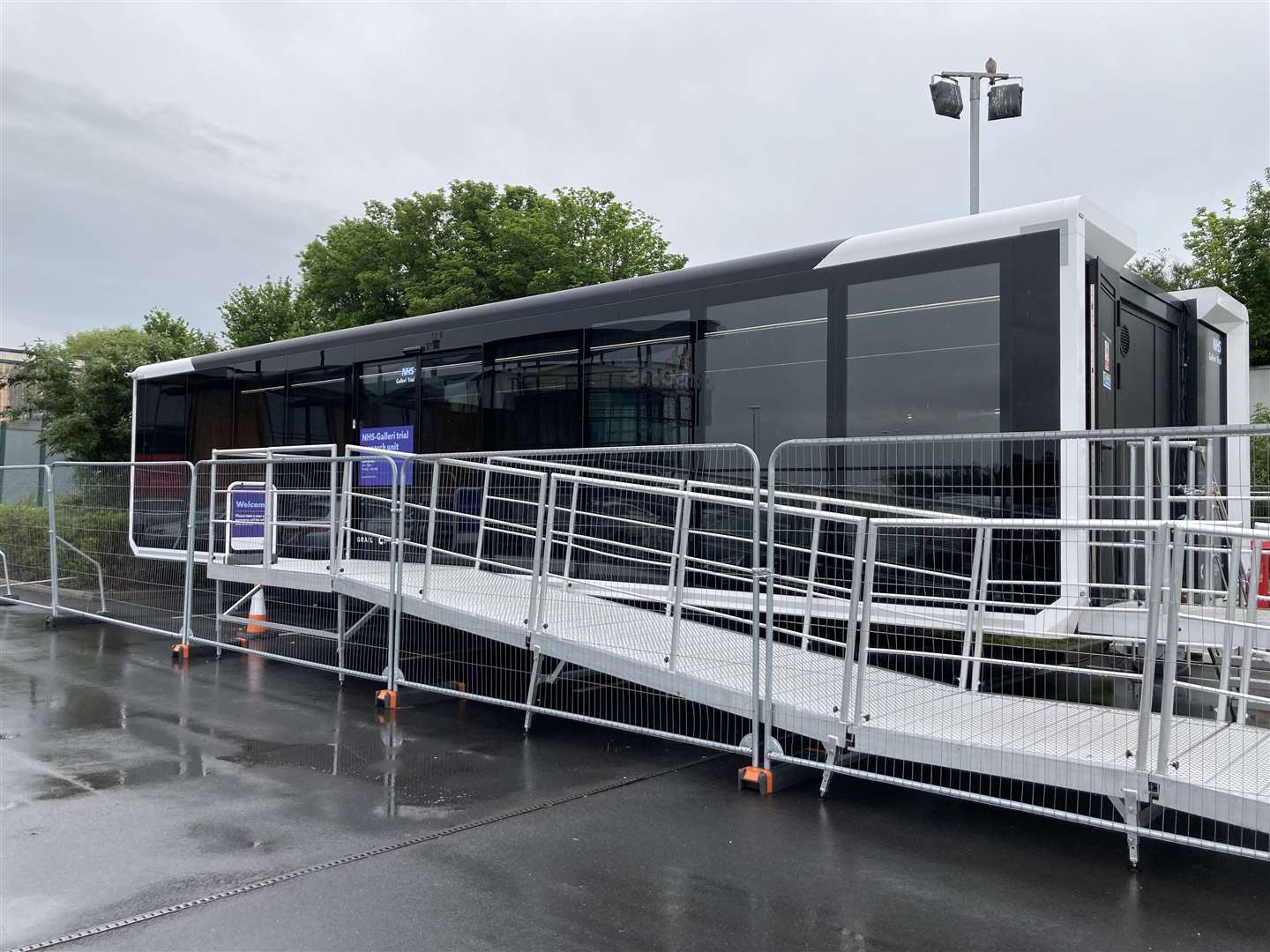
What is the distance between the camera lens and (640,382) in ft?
28.7

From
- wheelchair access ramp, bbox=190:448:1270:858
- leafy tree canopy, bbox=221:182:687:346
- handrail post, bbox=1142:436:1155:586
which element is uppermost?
leafy tree canopy, bbox=221:182:687:346

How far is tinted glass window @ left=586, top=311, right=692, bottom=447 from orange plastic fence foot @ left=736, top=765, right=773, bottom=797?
325 cm

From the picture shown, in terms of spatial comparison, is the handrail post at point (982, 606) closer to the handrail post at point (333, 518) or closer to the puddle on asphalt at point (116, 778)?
the puddle on asphalt at point (116, 778)

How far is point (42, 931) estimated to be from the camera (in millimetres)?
3730

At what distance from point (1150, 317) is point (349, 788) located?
22.3 feet

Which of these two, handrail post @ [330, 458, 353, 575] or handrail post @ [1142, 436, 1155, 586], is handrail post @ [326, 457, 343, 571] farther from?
handrail post @ [1142, 436, 1155, 586]

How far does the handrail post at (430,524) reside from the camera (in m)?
7.72

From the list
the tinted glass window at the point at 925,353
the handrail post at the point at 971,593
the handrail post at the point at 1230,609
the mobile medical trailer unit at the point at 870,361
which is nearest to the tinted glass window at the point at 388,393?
the mobile medical trailer unit at the point at 870,361

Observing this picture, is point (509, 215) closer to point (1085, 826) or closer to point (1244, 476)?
point (1244, 476)

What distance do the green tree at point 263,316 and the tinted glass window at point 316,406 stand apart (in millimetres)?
27118

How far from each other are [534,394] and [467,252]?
25.9 metres

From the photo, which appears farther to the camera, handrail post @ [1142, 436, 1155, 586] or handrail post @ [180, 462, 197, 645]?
handrail post @ [180, 462, 197, 645]

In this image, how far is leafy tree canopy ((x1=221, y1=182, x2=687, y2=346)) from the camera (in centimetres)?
3167

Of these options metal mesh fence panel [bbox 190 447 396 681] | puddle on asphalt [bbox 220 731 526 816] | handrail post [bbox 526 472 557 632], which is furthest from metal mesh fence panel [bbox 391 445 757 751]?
puddle on asphalt [bbox 220 731 526 816]
